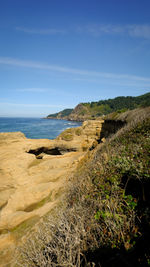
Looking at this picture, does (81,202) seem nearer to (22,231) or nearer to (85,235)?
(85,235)

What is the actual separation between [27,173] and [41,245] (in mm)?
8514

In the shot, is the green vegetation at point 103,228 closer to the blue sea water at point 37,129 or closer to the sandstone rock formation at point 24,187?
the sandstone rock formation at point 24,187

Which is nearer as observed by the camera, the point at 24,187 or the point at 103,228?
the point at 103,228

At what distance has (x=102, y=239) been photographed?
2568 millimetres

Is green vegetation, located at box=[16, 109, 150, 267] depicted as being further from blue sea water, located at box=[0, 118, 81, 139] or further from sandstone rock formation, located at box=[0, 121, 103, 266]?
blue sea water, located at box=[0, 118, 81, 139]

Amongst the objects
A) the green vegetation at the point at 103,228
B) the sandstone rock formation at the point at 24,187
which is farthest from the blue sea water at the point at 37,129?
the green vegetation at the point at 103,228

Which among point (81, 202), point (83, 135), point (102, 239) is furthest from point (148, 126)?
point (83, 135)

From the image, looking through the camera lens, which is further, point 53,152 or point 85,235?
point 53,152

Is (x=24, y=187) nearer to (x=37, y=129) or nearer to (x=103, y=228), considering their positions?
(x=103, y=228)

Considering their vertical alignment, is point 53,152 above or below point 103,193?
below

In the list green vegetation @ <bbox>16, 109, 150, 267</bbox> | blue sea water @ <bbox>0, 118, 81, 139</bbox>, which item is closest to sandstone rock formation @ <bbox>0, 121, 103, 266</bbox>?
green vegetation @ <bbox>16, 109, 150, 267</bbox>

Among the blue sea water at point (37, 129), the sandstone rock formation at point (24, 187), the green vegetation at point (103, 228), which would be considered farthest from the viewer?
the blue sea water at point (37, 129)

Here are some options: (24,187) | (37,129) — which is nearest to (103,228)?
(24,187)

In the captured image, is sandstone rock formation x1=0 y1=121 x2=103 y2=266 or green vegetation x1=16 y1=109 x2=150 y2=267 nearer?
green vegetation x1=16 y1=109 x2=150 y2=267
